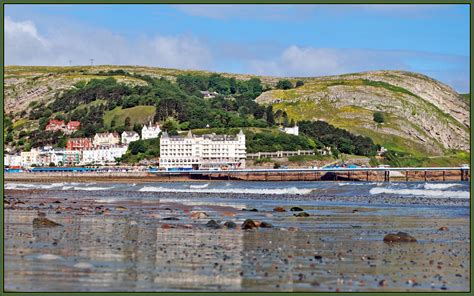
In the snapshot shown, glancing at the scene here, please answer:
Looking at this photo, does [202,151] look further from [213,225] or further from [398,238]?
[398,238]

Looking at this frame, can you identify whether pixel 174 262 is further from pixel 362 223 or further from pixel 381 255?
pixel 362 223

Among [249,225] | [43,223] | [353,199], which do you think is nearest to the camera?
[43,223]

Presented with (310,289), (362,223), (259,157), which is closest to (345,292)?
(310,289)

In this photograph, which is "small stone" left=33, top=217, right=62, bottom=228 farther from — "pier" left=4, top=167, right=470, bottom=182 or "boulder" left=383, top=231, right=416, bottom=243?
"pier" left=4, top=167, right=470, bottom=182

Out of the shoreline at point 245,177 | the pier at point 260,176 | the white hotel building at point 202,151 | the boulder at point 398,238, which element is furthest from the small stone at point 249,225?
the white hotel building at point 202,151

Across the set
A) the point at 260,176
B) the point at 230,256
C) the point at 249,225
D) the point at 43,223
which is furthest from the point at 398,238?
the point at 260,176

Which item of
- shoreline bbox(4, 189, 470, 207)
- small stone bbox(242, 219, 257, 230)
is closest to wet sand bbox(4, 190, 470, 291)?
small stone bbox(242, 219, 257, 230)

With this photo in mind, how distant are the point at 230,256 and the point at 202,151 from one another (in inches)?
6765

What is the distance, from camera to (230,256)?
78.7 ft

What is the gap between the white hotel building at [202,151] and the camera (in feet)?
630

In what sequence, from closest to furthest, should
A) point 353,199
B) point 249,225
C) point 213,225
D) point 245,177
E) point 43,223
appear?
point 43,223 < point 249,225 < point 213,225 < point 353,199 < point 245,177

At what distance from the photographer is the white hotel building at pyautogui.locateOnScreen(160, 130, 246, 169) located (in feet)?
630

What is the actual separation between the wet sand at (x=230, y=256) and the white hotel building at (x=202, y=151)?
15322cm

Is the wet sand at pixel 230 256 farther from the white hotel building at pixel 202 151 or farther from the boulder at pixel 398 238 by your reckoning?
the white hotel building at pixel 202 151
